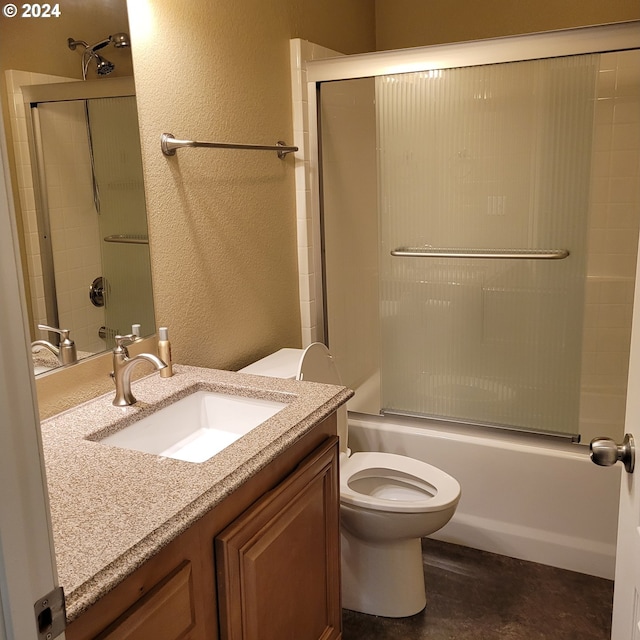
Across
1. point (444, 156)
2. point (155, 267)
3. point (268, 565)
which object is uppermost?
point (444, 156)

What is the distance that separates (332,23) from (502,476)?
2.00 meters

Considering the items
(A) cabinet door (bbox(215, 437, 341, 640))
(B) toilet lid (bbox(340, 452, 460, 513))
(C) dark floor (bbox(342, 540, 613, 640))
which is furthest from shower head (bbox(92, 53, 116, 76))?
(C) dark floor (bbox(342, 540, 613, 640))

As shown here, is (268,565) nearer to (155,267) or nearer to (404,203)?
(155,267)

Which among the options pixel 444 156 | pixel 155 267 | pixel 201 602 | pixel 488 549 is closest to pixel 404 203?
pixel 444 156

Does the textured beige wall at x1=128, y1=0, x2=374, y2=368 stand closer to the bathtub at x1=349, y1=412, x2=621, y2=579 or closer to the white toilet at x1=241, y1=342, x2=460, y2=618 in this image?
the white toilet at x1=241, y1=342, x2=460, y2=618

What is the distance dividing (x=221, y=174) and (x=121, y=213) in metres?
0.49

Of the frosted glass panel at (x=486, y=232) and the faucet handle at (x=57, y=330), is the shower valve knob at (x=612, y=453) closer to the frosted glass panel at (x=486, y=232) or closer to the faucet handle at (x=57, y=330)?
the faucet handle at (x=57, y=330)

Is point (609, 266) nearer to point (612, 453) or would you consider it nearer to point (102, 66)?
point (612, 453)

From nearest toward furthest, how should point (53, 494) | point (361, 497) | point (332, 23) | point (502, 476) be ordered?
1. point (53, 494)
2. point (361, 497)
3. point (502, 476)
4. point (332, 23)

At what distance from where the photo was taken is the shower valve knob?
43.8 inches

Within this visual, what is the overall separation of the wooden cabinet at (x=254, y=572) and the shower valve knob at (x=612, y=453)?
66 centimetres

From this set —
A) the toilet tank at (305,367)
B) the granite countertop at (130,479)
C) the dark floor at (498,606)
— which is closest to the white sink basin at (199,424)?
the granite countertop at (130,479)

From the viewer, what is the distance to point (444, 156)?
8.27 feet

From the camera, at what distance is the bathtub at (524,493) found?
2369 mm
